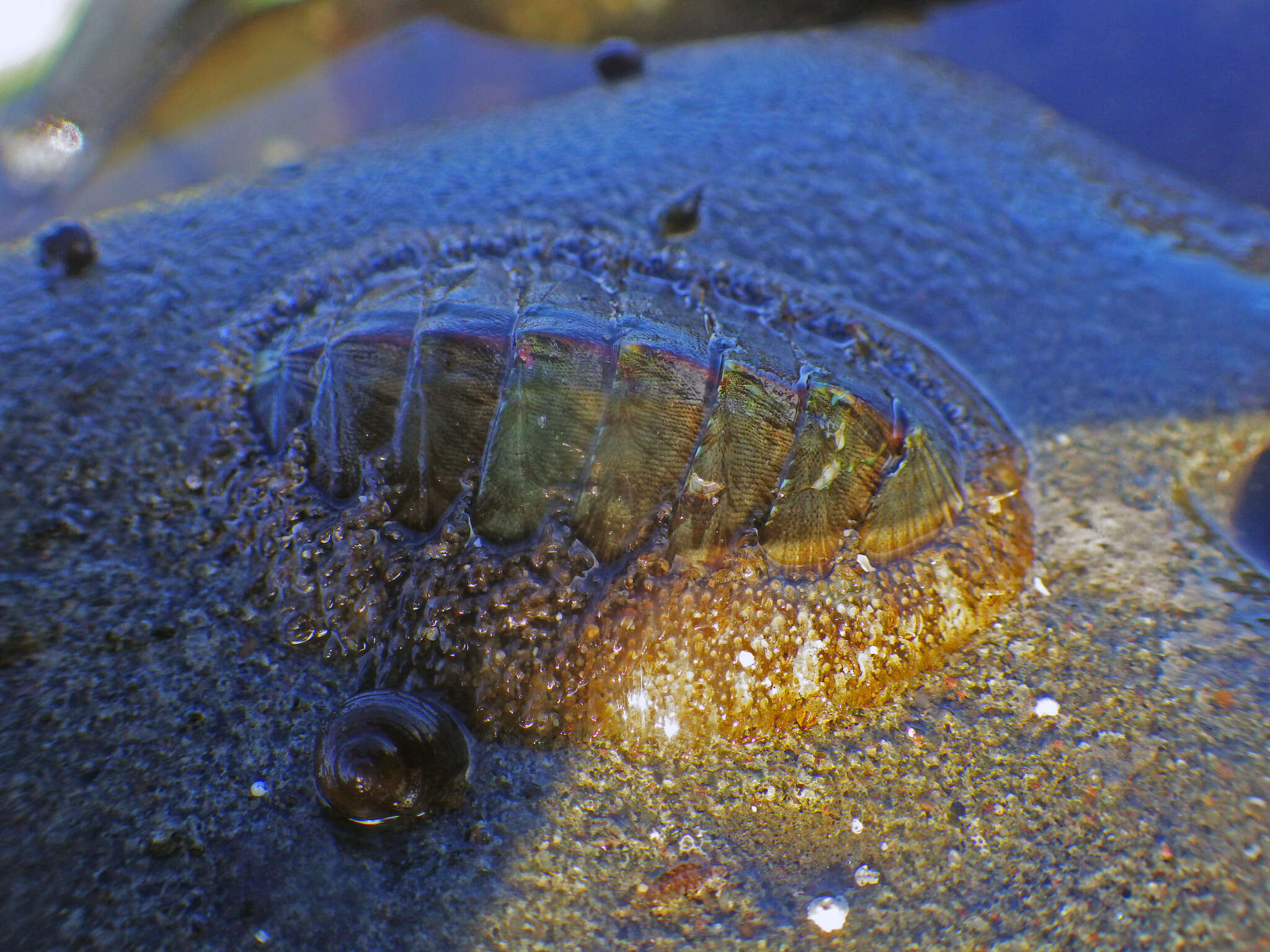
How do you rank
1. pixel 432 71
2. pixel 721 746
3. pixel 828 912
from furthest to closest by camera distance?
pixel 432 71 < pixel 721 746 < pixel 828 912

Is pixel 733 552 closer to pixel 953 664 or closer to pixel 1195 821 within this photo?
pixel 953 664

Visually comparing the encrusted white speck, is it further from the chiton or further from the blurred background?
the blurred background

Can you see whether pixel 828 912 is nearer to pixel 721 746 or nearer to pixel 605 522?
pixel 721 746

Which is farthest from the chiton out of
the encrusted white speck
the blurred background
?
the blurred background

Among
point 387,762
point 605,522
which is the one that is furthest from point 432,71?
point 387,762

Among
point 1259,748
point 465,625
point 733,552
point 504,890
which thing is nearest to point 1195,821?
point 1259,748

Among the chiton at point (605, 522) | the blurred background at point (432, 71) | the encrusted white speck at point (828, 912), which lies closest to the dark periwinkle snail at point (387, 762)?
the chiton at point (605, 522)
